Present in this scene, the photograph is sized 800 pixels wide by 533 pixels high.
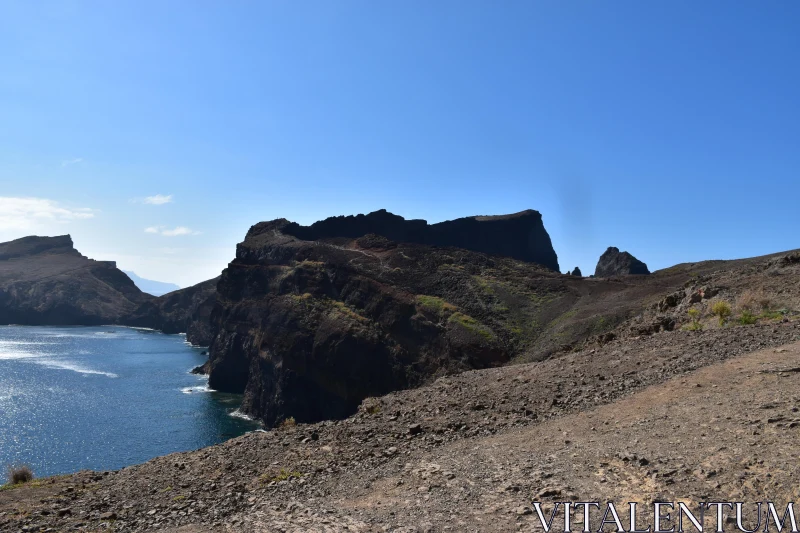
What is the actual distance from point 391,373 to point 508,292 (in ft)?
69.8

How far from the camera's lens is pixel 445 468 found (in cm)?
1058

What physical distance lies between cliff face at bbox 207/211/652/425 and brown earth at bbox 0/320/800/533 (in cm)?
3582

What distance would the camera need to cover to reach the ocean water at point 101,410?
4841 cm

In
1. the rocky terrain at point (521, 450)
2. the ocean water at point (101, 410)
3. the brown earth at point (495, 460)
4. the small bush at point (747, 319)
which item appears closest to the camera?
the brown earth at point (495, 460)

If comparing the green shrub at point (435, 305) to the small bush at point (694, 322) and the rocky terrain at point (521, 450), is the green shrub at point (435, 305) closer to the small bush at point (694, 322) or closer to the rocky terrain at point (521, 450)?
the rocky terrain at point (521, 450)

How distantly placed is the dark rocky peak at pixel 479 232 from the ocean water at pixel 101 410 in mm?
55005

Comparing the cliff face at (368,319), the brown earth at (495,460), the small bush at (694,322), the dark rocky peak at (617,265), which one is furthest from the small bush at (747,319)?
the dark rocky peak at (617,265)

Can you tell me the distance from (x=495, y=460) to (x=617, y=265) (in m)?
117

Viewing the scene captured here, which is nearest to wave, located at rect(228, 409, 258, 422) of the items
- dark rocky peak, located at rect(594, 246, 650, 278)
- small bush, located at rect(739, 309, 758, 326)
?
small bush, located at rect(739, 309, 758, 326)

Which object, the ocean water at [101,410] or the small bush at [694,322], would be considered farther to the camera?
the ocean water at [101,410]

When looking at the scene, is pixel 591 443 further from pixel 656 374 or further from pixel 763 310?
pixel 763 310

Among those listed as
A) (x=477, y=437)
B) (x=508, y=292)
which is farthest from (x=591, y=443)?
(x=508, y=292)

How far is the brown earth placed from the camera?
8.24m

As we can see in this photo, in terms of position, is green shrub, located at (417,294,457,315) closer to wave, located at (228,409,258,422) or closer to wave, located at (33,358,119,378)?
wave, located at (228,409,258,422)
